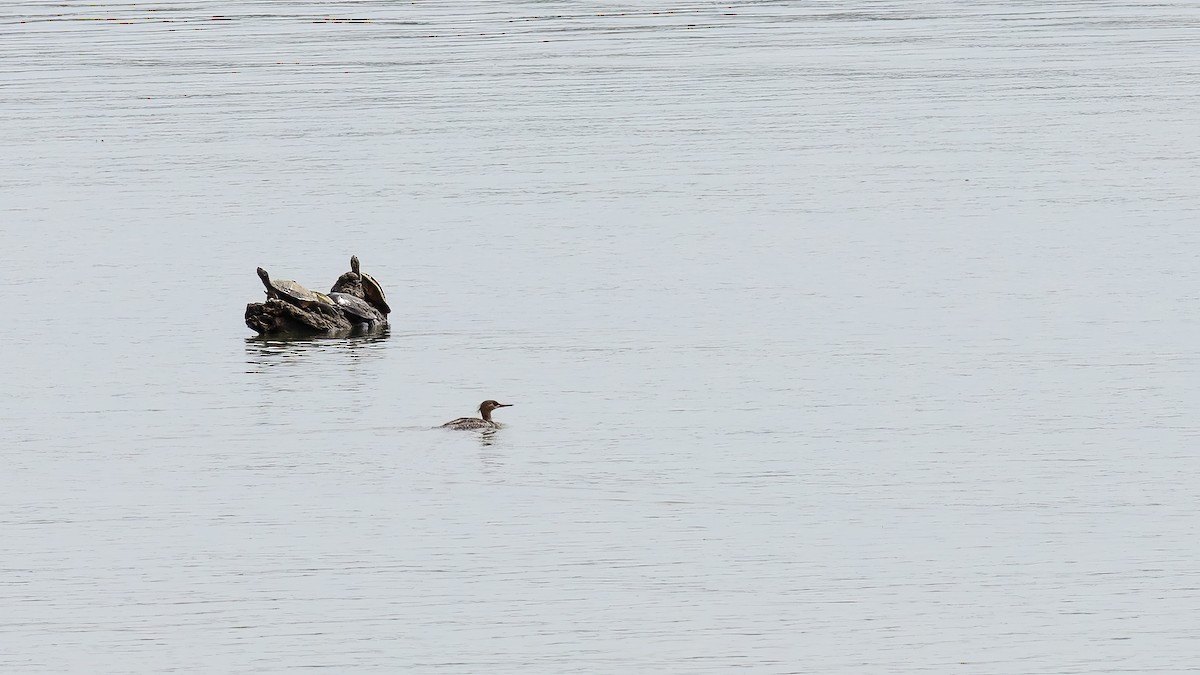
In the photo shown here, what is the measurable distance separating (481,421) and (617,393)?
2.14 m

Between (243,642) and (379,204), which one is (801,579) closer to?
(243,642)

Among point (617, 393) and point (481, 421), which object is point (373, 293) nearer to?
point (617, 393)

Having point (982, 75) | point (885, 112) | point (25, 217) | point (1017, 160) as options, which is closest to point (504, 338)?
point (25, 217)

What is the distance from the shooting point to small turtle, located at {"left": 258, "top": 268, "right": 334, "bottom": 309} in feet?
80.5

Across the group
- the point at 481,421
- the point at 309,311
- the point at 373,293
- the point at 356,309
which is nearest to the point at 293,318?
the point at 309,311

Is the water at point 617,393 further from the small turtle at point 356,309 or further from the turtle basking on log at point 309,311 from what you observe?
the small turtle at point 356,309

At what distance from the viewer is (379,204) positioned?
34.5 meters

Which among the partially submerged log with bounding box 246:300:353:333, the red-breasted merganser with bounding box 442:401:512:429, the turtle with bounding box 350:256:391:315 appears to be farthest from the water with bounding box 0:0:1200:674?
the turtle with bounding box 350:256:391:315

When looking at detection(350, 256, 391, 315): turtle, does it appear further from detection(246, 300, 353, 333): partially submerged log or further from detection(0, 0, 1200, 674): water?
detection(0, 0, 1200, 674): water

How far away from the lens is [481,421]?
18.7 meters

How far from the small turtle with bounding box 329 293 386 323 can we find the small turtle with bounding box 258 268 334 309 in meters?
0.14

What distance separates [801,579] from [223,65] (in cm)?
5047

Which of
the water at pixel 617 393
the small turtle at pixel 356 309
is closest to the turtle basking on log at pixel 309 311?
the small turtle at pixel 356 309

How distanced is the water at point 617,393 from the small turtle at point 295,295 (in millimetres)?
598
